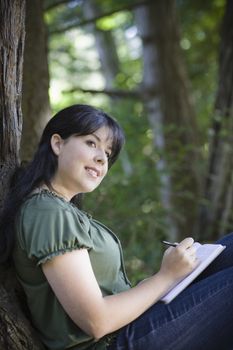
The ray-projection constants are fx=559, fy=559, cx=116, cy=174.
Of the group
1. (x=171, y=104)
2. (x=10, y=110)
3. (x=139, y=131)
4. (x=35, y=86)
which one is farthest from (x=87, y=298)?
(x=171, y=104)

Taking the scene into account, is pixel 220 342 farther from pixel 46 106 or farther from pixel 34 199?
pixel 46 106

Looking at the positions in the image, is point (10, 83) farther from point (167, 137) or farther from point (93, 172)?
point (167, 137)

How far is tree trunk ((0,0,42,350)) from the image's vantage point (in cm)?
183

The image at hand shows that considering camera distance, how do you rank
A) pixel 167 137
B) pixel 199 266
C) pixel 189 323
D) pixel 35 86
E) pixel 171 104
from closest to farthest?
1. pixel 189 323
2. pixel 199 266
3. pixel 35 86
4. pixel 167 137
5. pixel 171 104

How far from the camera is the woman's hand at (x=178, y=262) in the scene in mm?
1802

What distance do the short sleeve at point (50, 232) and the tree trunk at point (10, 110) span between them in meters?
0.22

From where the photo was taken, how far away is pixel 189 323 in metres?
1.76

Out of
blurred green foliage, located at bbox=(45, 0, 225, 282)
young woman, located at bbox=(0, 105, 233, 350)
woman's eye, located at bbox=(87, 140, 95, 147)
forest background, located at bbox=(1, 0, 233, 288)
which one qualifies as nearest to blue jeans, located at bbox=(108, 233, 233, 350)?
young woman, located at bbox=(0, 105, 233, 350)

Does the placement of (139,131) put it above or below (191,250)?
above

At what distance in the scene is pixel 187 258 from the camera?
1.83 metres

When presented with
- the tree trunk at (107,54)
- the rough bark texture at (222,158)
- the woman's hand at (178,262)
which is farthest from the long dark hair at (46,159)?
the tree trunk at (107,54)

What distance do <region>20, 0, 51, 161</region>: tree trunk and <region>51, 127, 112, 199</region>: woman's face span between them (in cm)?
134

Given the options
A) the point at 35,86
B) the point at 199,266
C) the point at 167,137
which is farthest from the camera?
the point at 167,137

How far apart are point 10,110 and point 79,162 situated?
0.34m
